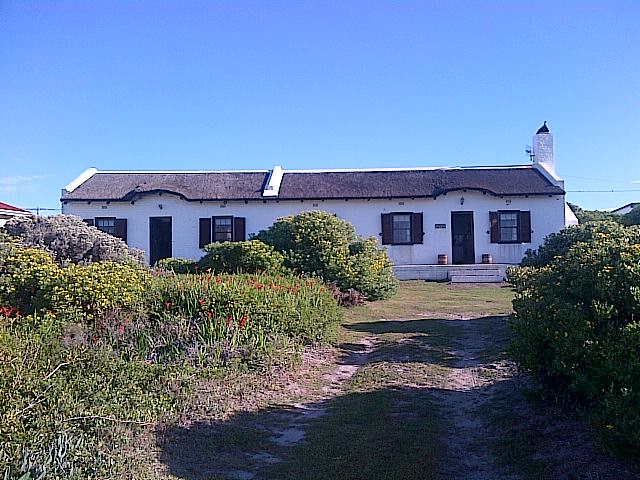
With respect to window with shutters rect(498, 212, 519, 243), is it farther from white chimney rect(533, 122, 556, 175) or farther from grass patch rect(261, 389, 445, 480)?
grass patch rect(261, 389, 445, 480)

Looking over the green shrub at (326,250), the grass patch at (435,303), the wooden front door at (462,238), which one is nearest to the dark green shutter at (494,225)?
the wooden front door at (462,238)

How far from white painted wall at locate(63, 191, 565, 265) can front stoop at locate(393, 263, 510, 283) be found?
3.44ft

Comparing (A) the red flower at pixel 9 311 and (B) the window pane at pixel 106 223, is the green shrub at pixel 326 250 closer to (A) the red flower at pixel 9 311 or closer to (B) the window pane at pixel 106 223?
(A) the red flower at pixel 9 311

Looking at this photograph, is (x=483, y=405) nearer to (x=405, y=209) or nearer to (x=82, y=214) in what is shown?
(x=405, y=209)

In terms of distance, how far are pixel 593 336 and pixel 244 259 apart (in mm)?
9161

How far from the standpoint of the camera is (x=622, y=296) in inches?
220

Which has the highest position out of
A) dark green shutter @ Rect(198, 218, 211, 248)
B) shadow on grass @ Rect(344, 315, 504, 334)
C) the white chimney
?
the white chimney

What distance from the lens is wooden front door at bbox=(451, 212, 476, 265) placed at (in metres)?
25.4

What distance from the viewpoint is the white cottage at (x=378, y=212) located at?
25.2 meters

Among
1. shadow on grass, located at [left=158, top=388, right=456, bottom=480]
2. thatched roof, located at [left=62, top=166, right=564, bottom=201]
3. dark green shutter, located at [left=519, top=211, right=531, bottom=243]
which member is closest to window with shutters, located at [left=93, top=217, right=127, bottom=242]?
thatched roof, located at [left=62, top=166, right=564, bottom=201]

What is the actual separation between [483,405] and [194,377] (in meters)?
3.19

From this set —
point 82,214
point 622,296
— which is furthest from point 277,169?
point 622,296

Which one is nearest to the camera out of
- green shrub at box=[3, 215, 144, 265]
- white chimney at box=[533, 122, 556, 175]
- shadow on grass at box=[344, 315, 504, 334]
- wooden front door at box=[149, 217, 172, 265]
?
shadow on grass at box=[344, 315, 504, 334]

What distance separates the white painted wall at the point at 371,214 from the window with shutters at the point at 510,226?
0.61ft
